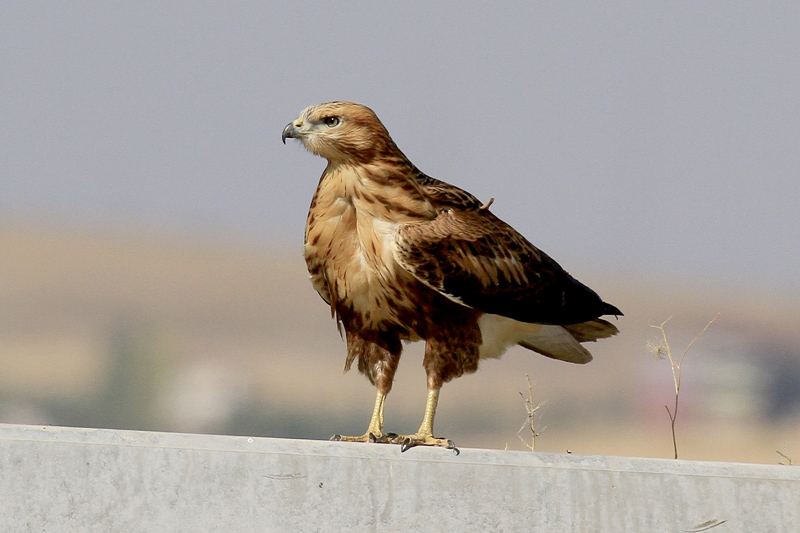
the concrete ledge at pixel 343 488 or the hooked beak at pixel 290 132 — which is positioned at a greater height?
the hooked beak at pixel 290 132

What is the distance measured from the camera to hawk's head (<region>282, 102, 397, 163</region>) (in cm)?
568

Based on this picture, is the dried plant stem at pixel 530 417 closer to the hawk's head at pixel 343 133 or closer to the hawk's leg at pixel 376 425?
the hawk's leg at pixel 376 425

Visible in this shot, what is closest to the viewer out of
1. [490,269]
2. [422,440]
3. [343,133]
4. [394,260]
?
[422,440]

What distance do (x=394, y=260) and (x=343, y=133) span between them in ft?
2.31

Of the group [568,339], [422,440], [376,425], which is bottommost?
[422,440]

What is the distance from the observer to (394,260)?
18.1 ft

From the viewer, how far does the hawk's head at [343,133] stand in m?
5.68

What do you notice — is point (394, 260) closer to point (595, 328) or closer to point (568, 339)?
point (568, 339)

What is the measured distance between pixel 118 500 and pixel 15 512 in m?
0.38

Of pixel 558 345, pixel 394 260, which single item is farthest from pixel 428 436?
pixel 558 345

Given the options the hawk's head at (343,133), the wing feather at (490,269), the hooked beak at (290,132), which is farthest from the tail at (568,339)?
the hooked beak at (290,132)

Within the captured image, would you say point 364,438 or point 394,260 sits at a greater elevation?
point 394,260

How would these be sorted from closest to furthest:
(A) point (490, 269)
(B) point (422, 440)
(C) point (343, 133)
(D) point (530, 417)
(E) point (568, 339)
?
(B) point (422, 440) < (C) point (343, 133) < (A) point (490, 269) < (D) point (530, 417) < (E) point (568, 339)

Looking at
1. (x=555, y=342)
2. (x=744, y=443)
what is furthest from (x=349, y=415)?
(x=555, y=342)
